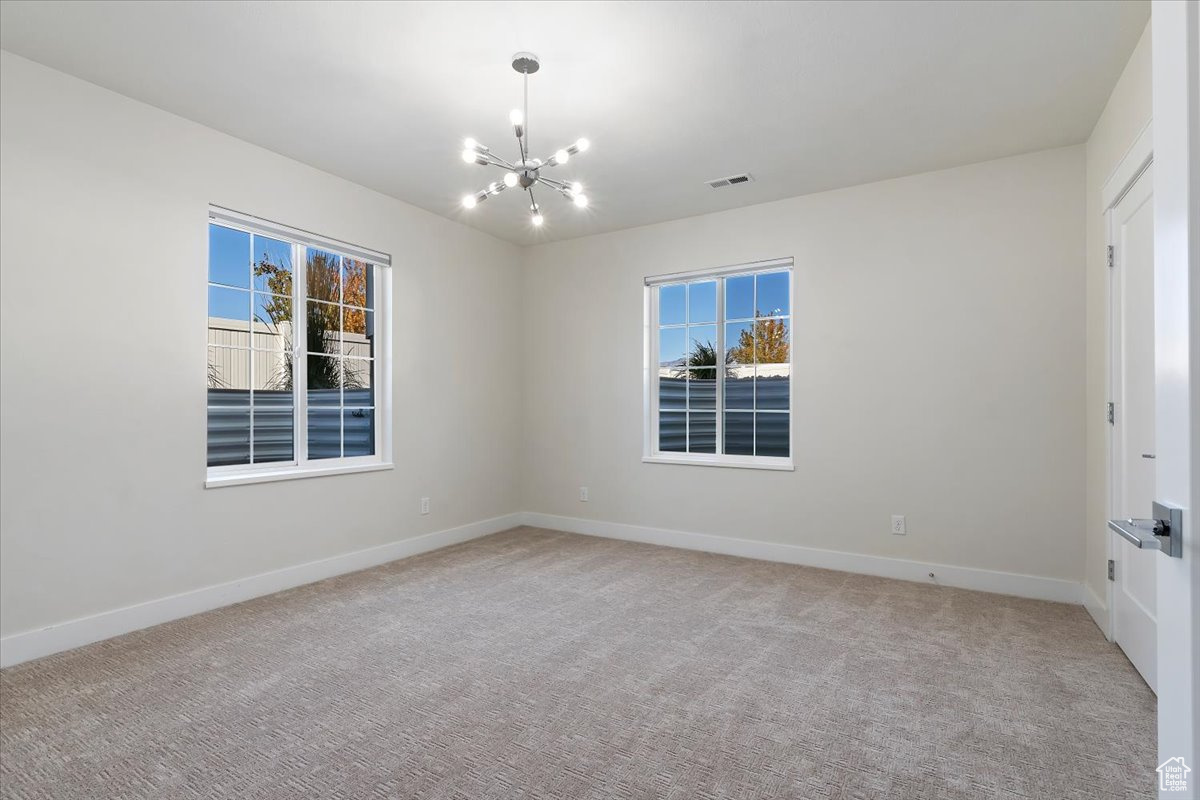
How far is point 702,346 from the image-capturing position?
5.14m

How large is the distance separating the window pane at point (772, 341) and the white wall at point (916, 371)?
7.5 inches

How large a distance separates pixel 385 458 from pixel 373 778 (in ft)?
9.66

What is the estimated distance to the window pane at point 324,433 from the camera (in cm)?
416

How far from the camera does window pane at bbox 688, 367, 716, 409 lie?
5.08 meters

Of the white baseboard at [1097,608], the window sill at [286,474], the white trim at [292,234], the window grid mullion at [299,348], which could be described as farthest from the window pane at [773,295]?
the window grid mullion at [299,348]

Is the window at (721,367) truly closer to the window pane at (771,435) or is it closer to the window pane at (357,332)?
the window pane at (771,435)

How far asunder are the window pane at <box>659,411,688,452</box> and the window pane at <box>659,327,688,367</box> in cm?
46

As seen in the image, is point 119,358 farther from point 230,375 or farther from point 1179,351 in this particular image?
point 1179,351

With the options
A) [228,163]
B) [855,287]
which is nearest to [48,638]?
[228,163]

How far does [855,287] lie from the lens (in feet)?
14.1

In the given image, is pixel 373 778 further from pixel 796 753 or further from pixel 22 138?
pixel 22 138

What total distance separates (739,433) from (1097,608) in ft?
8.05

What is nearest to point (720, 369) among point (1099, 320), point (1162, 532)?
point (1099, 320)

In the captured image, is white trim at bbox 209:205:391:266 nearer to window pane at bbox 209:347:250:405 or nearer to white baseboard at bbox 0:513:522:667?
window pane at bbox 209:347:250:405
